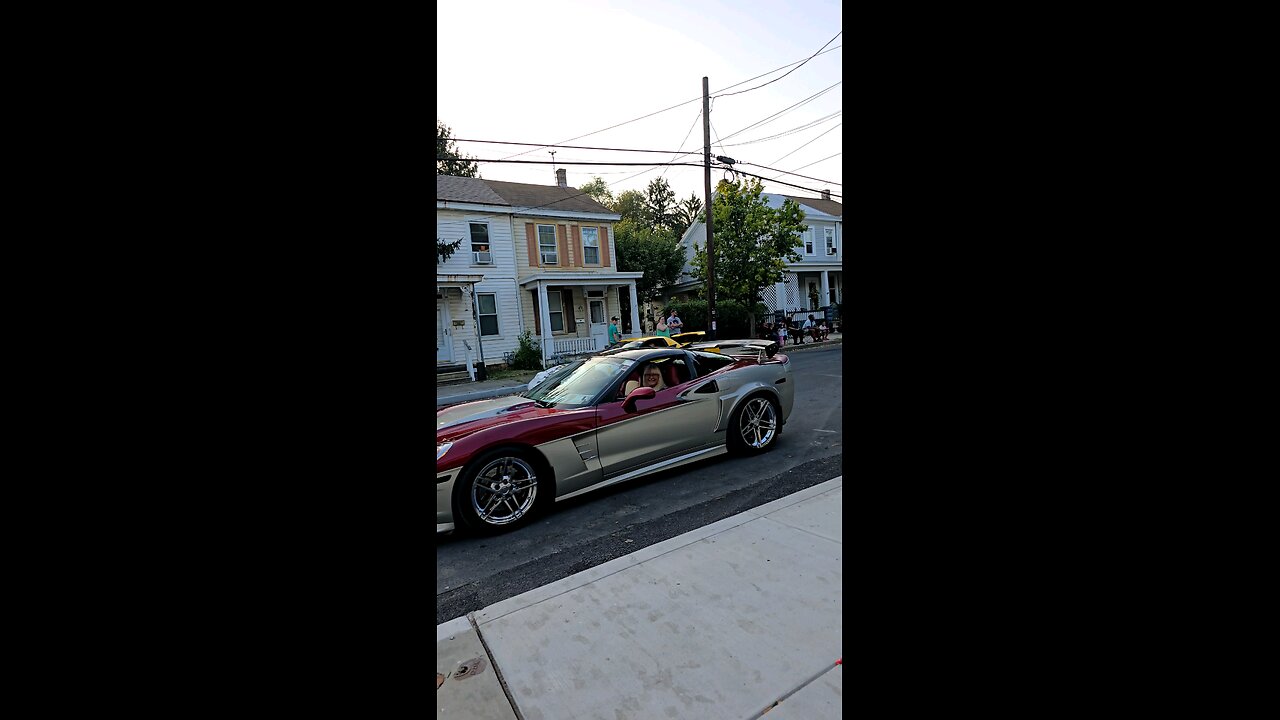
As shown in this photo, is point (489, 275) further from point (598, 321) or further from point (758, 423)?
point (758, 423)

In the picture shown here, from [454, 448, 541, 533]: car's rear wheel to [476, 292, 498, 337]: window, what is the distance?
46.3 ft

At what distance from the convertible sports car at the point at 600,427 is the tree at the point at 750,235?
14.2 meters

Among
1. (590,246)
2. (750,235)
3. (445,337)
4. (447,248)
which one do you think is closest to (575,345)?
(590,246)

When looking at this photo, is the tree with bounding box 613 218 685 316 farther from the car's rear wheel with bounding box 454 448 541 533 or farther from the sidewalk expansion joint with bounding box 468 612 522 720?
the sidewalk expansion joint with bounding box 468 612 522 720

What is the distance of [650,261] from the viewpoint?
95.1 feet

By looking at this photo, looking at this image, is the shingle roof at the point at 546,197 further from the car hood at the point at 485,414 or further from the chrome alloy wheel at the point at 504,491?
the chrome alloy wheel at the point at 504,491

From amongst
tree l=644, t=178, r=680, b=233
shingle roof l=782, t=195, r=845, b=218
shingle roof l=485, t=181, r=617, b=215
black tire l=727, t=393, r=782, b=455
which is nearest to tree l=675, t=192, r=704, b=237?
tree l=644, t=178, r=680, b=233

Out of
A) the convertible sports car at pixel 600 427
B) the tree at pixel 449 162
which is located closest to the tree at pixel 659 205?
the tree at pixel 449 162

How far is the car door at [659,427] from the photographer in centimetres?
484
